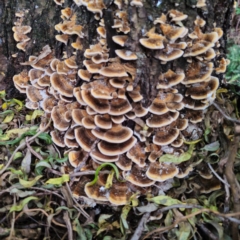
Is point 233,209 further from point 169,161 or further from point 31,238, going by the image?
point 31,238

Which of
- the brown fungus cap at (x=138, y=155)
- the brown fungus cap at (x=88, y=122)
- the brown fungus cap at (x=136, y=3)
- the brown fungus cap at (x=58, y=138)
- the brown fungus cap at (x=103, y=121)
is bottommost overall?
the brown fungus cap at (x=58, y=138)

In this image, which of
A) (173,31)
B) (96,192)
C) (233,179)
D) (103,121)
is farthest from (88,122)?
(233,179)

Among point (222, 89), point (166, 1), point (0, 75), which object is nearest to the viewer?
point (166, 1)

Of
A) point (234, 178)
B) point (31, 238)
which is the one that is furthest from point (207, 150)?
point (31, 238)

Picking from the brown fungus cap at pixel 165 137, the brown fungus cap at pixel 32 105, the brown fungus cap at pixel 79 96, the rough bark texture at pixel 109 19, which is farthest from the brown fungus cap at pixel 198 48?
the brown fungus cap at pixel 32 105

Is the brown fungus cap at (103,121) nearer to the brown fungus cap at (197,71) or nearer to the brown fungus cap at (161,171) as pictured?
the brown fungus cap at (161,171)

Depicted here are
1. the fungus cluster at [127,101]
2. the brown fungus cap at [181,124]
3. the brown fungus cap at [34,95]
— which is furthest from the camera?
the brown fungus cap at [34,95]

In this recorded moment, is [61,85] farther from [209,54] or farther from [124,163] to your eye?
[209,54]
